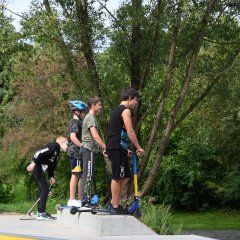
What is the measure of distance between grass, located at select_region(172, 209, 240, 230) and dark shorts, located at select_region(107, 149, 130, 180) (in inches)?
428

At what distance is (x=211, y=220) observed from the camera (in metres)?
23.2

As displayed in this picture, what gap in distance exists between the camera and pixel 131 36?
1426 centimetres

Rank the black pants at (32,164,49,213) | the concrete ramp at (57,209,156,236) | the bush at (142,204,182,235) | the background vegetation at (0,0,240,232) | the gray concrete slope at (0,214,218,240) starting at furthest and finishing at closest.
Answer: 1. the background vegetation at (0,0,240,232)
2. the black pants at (32,164,49,213)
3. the bush at (142,204,182,235)
4. the concrete ramp at (57,209,156,236)
5. the gray concrete slope at (0,214,218,240)

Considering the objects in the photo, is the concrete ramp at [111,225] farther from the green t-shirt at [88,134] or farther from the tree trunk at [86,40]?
the tree trunk at [86,40]

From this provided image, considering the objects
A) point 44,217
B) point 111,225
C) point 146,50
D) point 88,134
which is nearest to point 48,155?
point 44,217

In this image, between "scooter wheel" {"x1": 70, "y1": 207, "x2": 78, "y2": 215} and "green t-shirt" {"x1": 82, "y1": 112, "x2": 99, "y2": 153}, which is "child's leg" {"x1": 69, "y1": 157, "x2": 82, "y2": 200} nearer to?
"green t-shirt" {"x1": 82, "y1": 112, "x2": 99, "y2": 153}

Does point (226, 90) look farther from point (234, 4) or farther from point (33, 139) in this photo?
point (33, 139)

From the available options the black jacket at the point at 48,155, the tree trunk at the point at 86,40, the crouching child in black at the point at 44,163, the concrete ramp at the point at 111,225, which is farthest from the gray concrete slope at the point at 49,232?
the tree trunk at the point at 86,40

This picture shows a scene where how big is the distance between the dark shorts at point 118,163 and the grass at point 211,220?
1087 cm

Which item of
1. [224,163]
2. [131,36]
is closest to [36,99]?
Answer: [224,163]

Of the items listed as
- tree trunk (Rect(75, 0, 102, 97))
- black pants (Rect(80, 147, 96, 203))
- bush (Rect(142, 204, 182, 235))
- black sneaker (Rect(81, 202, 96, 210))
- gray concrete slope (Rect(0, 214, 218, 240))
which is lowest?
gray concrete slope (Rect(0, 214, 218, 240))

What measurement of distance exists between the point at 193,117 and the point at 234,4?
11196mm

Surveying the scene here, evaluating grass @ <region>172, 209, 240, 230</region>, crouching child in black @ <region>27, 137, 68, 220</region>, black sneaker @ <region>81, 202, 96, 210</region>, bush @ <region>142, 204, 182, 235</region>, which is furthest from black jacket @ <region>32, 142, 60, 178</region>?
grass @ <region>172, 209, 240, 230</region>

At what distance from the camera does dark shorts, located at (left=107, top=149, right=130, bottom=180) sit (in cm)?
816
